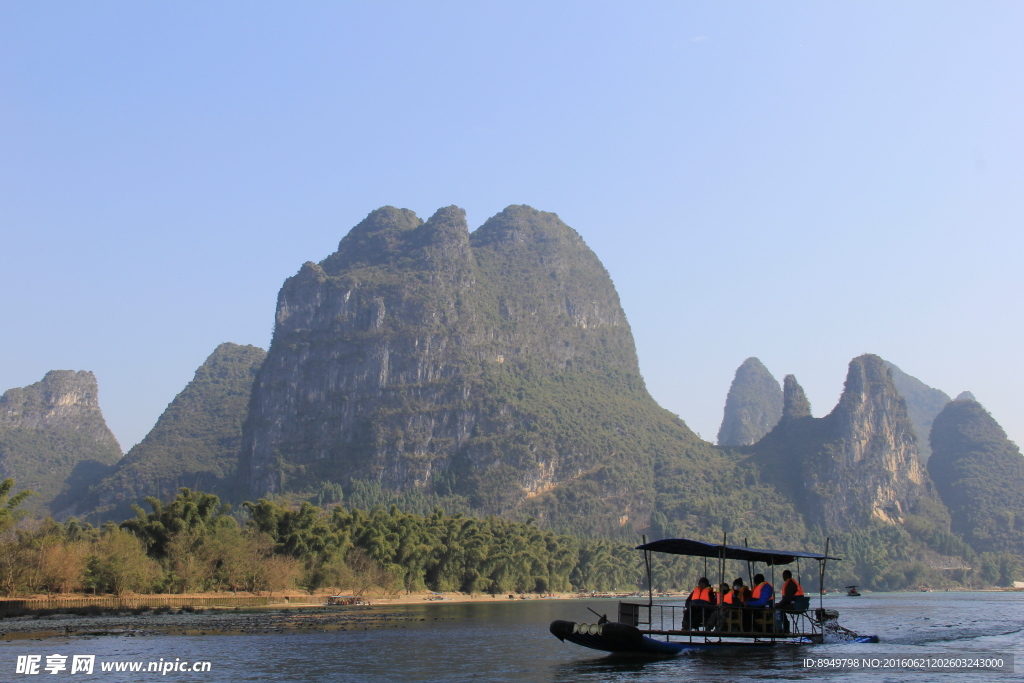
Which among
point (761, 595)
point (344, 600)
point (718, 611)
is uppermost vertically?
point (761, 595)

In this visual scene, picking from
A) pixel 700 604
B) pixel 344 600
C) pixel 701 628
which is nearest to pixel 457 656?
pixel 701 628

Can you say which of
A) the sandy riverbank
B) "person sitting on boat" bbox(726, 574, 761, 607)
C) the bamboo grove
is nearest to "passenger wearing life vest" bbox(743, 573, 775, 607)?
"person sitting on boat" bbox(726, 574, 761, 607)

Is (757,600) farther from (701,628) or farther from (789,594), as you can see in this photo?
(701,628)

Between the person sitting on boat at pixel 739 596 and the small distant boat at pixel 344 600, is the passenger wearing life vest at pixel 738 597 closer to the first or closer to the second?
the person sitting on boat at pixel 739 596

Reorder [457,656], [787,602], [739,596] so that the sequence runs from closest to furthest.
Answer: [739,596] < [787,602] < [457,656]

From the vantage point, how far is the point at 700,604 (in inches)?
1451

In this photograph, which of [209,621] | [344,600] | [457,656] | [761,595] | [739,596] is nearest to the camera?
[761,595]

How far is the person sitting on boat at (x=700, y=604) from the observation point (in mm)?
36750

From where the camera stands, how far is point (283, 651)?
40.6 m

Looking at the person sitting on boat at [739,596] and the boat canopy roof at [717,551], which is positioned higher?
the boat canopy roof at [717,551]

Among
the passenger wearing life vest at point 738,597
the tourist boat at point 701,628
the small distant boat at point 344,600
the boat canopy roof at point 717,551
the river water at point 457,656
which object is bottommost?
the small distant boat at point 344,600

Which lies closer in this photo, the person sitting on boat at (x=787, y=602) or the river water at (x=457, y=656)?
the river water at (x=457, y=656)

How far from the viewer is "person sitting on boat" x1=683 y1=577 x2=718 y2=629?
36750 mm

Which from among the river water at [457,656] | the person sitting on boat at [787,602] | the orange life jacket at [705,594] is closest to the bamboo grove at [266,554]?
the river water at [457,656]
